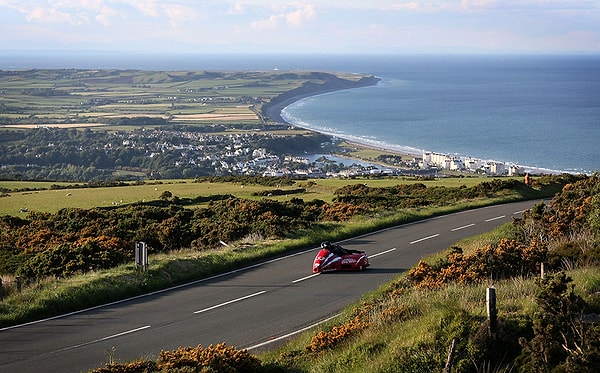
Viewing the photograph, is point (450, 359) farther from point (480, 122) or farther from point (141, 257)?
point (480, 122)

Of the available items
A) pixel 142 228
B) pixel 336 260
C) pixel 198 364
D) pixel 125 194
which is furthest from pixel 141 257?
pixel 125 194

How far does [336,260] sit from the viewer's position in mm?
17156

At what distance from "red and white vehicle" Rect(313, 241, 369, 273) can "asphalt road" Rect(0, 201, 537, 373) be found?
286 millimetres

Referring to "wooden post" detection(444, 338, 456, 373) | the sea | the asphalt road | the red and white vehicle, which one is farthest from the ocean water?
"wooden post" detection(444, 338, 456, 373)

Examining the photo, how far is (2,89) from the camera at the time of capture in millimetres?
169250

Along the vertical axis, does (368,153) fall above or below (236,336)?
below

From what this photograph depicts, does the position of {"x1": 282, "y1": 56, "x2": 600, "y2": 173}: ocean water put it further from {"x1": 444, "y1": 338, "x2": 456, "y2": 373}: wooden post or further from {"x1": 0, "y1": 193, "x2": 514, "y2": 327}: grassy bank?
{"x1": 444, "y1": 338, "x2": 456, "y2": 373}: wooden post

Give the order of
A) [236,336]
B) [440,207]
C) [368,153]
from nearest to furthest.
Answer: [236,336] < [440,207] < [368,153]

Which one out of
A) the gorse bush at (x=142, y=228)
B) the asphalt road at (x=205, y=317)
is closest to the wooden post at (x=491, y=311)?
the asphalt road at (x=205, y=317)

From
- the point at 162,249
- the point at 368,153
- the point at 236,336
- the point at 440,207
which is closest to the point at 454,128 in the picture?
the point at 368,153

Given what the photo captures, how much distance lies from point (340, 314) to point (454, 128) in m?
111

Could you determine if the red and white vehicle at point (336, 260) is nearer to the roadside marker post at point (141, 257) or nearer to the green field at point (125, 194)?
the roadside marker post at point (141, 257)

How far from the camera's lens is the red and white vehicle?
56.2 ft

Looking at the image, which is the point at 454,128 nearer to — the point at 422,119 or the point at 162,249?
the point at 422,119
